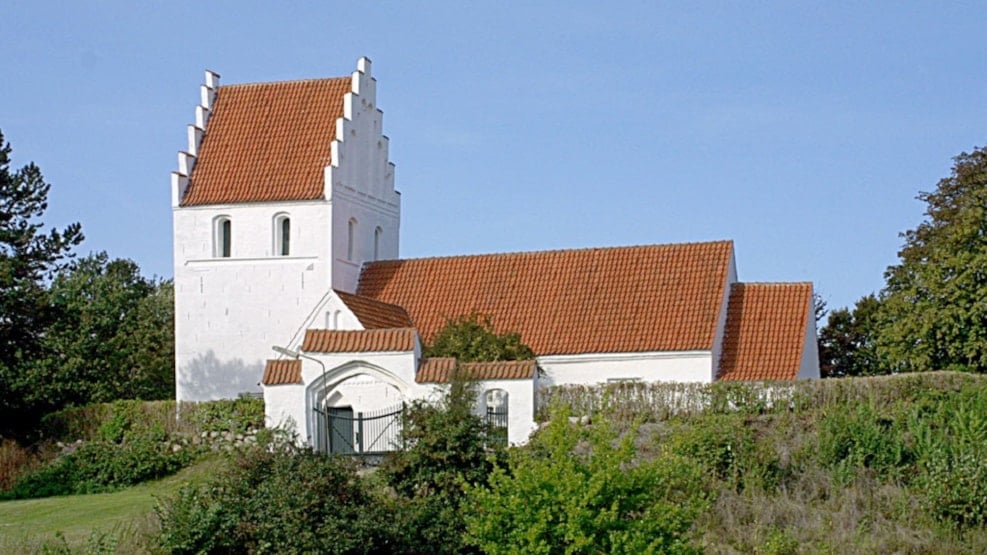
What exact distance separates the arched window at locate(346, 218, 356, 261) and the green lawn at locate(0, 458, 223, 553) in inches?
350

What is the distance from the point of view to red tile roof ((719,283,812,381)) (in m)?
37.9

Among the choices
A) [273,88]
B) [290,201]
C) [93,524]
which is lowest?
[93,524]

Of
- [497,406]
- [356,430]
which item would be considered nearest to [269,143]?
[356,430]

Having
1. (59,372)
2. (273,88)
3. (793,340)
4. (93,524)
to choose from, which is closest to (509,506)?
(93,524)

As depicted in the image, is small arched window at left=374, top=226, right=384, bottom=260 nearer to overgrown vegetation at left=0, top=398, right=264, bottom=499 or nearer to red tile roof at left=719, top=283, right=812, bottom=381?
overgrown vegetation at left=0, top=398, right=264, bottom=499

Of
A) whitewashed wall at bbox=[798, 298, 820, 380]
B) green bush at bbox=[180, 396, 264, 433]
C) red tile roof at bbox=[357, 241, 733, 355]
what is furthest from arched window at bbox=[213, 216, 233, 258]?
whitewashed wall at bbox=[798, 298, 820, 380]

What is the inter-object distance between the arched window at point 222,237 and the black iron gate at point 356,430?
9.96m

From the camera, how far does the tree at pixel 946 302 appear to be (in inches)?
1623

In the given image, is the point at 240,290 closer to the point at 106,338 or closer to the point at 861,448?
the point at 106,338

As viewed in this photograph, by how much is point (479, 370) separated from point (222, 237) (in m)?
12.4

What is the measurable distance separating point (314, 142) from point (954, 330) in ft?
57.1

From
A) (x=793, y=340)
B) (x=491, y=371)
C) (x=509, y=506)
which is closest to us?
(x=509, y=506)

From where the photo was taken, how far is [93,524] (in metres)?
28.0

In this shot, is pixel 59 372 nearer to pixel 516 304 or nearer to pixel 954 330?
pixel 516 304
